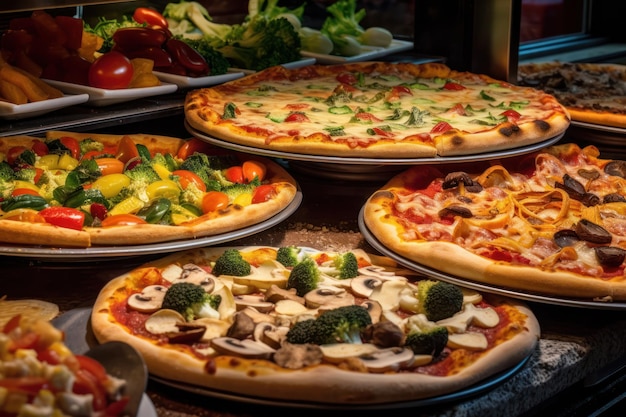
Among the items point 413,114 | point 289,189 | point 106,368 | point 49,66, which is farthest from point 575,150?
point 106,368

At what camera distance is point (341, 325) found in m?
3.03

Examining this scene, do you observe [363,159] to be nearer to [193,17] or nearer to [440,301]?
[440,301]

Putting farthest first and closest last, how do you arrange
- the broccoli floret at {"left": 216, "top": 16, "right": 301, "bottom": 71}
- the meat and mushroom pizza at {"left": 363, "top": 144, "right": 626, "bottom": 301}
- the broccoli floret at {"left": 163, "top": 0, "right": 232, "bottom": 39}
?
1. the broccoli floret at {"left": 163, "top": 0, "right": 232, "bottom": 39}
2. the broccoli floret at {"left": 216, "top": 16, "right": 301, "bottom": 71}
3. the meat and mushroom pizza at {"left": 363, "top": 144, "right": 626, "bottom": 301}

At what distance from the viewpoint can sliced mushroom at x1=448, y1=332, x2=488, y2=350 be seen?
307 centimetres

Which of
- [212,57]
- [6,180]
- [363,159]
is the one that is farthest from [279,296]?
[212,57]

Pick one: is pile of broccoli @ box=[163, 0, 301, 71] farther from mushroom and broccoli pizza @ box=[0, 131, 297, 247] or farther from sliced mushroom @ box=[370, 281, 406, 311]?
sliced mushroom @ box=[370, 281, 406, 311]

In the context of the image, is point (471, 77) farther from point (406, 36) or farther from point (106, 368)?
point (106, 368)

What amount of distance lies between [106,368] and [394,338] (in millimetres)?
937

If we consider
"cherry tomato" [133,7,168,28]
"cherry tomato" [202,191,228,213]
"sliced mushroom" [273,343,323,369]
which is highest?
"cherry tomato" [133,7,168,28]

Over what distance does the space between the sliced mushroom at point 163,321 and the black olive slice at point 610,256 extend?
5.47 feet

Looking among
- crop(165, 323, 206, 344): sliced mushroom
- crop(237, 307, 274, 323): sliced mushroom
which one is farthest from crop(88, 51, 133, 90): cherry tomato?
crop(165, 323, 206, 344): sliced mushroom

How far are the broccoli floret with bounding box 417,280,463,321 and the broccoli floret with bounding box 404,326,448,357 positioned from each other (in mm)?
218

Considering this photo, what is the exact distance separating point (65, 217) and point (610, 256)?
2164 millimetres

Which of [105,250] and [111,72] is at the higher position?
[111,72]
